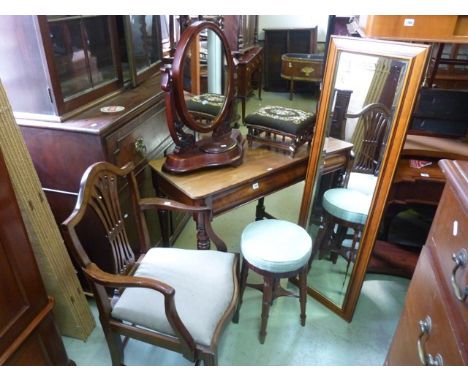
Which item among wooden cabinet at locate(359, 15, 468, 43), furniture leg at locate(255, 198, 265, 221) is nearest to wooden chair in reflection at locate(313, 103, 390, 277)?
wooden cabinet at locate(359, 15, 468, 43)

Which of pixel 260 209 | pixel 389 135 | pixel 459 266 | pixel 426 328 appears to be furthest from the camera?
pixel 260 209

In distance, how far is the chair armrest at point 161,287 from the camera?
42.9 inches

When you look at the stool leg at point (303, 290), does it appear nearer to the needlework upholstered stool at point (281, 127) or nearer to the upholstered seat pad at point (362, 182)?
the upholstered seat pad at point (362, 182)

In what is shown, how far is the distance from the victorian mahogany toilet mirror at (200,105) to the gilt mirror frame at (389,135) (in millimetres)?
435

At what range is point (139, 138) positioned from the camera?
1761mm

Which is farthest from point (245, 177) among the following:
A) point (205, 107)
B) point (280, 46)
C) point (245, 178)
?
point (280, 46)

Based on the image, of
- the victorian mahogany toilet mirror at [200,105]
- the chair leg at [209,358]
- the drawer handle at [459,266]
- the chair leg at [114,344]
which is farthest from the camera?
the victorian mahogany toilet mirror at [200,105]

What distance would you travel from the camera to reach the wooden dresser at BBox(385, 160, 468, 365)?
0.74m

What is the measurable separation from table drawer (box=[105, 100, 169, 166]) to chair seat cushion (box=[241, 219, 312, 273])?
0.70 metres

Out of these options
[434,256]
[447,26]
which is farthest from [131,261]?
[447,26]

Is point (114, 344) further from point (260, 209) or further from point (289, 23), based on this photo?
point (289, 23)

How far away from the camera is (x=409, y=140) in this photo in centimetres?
200

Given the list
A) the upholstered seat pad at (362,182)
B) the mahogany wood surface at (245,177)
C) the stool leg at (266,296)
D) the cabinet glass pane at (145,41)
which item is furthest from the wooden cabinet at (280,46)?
the stool leg at (266,296)

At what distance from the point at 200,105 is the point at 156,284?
106 centimetres
